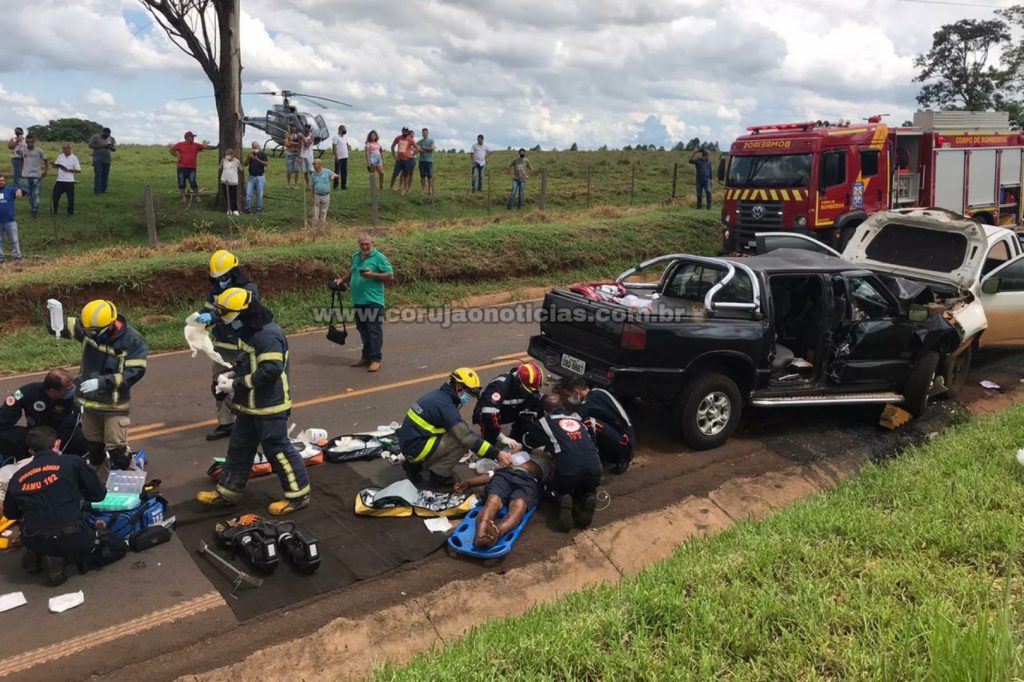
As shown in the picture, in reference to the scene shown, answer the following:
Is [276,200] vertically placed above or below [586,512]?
above

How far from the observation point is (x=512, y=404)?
6.91 meters

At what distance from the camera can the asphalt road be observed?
441 centimetres

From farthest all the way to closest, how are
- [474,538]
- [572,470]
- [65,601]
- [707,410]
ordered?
[707,410]
[572,470]
[474,538]
[65,601]

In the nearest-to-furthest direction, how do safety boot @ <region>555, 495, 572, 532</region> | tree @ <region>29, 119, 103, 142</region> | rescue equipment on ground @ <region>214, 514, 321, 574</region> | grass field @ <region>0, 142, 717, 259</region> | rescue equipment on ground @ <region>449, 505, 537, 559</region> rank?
rescue equipment on ground @ <region>214, 514, 321, 574</region> < rescue equipment on ground @ <region>449, 505, 537, 559</region> < safety boot @ <region>555, 495, 572, 532</region> < grass field @ <region>0, 142, 717, 259</region> < tree @ <region>29, 119, 103, 142</region>

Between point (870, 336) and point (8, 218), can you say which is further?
point (8, 218)

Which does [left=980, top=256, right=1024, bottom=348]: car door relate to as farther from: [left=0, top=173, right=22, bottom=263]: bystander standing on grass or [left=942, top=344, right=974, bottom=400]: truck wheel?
[left=0, top=173, right=22, bottom=263]: bystander standing on grass

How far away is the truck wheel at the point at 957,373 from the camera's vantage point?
28.8ft

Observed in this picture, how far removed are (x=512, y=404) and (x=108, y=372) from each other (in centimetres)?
344

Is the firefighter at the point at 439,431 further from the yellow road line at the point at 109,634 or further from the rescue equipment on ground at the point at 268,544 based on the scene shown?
the yellow road line at the point at 109,634

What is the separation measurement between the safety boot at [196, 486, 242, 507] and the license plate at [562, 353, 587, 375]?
311cm

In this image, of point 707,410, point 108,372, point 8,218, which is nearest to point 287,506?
point 108,372

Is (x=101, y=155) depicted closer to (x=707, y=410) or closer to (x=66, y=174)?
(x=66, y=174)

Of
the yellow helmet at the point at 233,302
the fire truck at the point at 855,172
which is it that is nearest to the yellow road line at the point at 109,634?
the yellow helmet at the point at 233,302

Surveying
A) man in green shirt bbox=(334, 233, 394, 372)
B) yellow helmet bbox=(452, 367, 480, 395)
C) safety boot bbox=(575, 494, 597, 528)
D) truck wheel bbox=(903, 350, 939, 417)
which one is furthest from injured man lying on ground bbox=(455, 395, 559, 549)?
truck wheel bbox=(903, 350, 939, 417)
